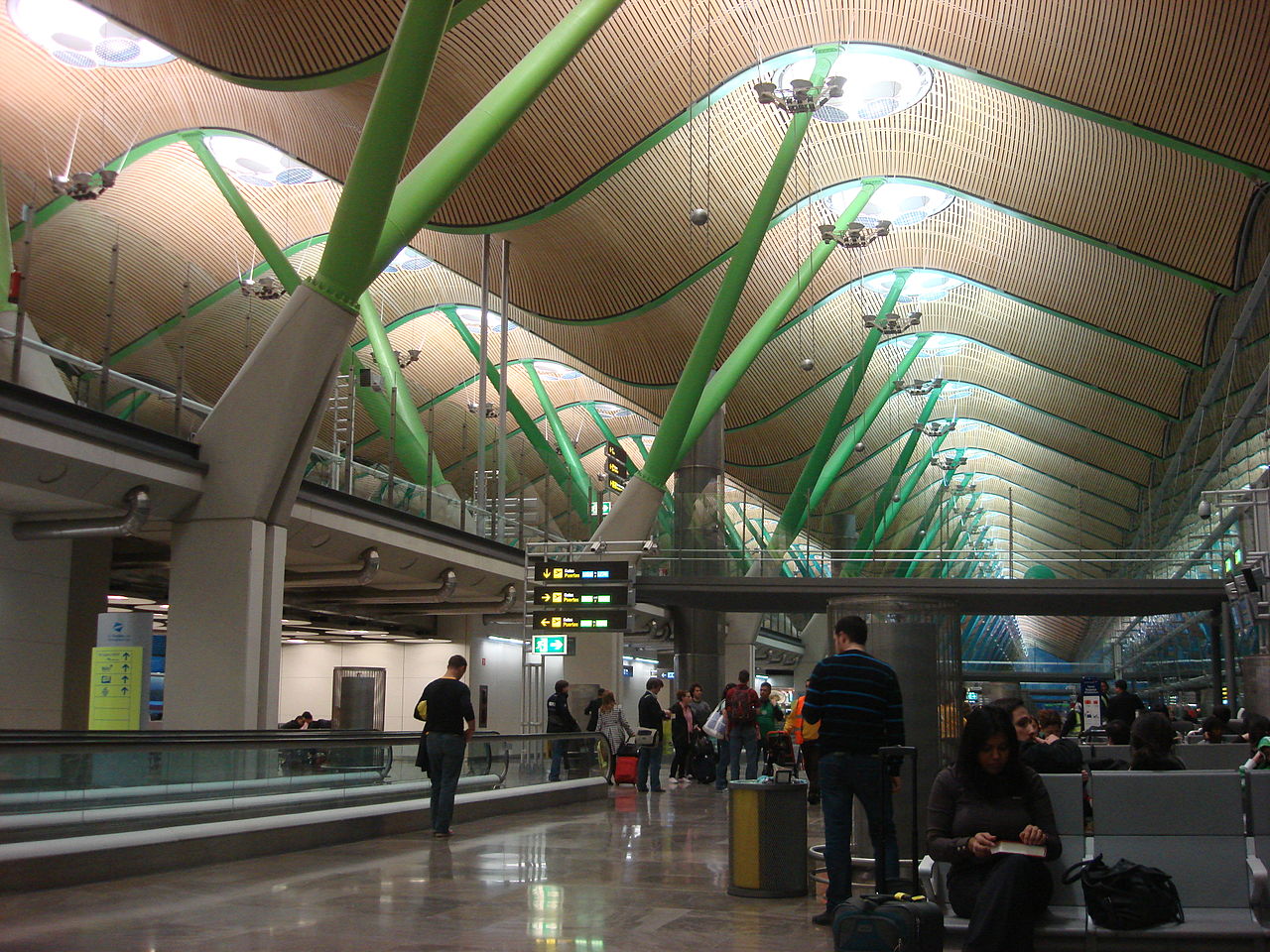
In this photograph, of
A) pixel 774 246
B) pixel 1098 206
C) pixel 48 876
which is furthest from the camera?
pixel 774 246

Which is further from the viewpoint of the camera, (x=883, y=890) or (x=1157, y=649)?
(x=1157, y=649)

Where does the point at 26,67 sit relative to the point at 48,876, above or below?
above

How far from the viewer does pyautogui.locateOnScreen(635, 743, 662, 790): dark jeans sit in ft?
65.7

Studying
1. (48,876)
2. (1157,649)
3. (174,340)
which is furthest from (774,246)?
(48,876)

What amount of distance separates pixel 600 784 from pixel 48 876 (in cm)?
1119

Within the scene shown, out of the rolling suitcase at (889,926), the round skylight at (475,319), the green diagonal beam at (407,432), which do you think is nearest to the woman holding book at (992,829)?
the rolling suitcase at (889,926)

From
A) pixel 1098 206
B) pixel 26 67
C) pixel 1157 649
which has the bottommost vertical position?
pixel 1157 649

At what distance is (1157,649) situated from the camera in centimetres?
4434

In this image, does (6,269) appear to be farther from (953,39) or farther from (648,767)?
(953,39)

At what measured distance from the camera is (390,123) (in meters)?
13.3

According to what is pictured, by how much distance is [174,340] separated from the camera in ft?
47.5

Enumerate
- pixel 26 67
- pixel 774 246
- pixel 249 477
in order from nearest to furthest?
pixel 249 477 → pixel 26 67 → pixel 774 246

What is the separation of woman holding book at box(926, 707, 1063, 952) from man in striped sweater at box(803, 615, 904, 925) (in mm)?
1384

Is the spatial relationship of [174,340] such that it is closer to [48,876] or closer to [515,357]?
[48,876]
